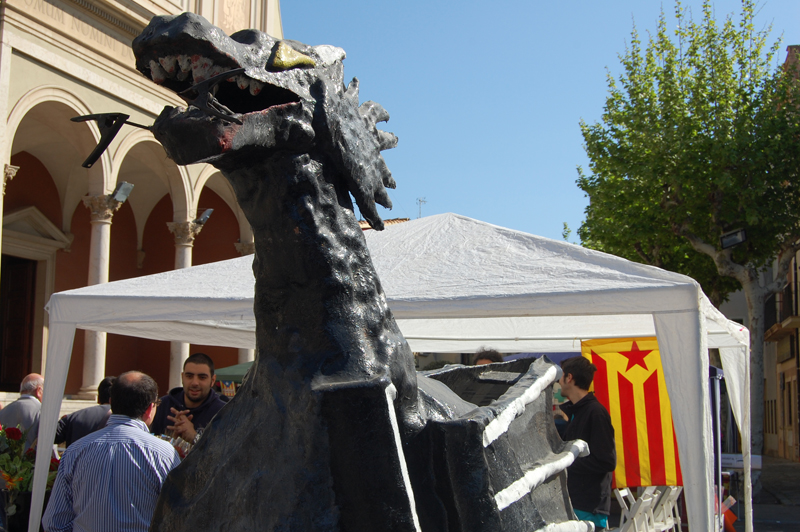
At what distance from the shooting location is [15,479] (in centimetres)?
473

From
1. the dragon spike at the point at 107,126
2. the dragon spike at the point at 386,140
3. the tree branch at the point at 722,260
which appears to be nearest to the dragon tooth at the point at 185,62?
the dragon spike at the point at 107,126

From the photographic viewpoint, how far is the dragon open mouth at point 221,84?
1.26 metres

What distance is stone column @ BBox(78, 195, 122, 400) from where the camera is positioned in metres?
12.8

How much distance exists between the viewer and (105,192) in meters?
13.0

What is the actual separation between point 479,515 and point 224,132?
2.65 feet

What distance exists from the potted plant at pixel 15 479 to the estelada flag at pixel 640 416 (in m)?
4.05

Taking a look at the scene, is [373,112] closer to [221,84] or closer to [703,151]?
[221,84]

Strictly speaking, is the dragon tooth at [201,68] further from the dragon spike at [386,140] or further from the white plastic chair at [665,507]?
the white plastic chair at [665,507]

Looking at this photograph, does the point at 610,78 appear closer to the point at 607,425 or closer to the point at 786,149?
the point at 786,149

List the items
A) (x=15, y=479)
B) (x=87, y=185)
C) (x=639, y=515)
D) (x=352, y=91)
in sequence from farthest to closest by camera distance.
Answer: (x=87, y=185), (x=639, y=515), (x=15, y=479), (x=352, y=91)

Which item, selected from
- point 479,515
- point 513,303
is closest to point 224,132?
point 479,515

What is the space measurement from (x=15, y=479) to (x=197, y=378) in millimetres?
1265

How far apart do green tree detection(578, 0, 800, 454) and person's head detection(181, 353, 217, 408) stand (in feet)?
42.6

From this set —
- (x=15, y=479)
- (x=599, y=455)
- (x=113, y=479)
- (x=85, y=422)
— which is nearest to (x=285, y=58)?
(x=113, y=479)
